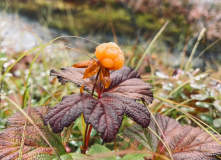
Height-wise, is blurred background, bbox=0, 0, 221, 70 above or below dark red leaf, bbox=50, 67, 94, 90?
above

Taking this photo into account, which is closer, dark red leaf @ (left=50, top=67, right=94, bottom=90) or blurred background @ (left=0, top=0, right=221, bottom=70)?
dark red leaf @ (left=50, top=67, right=94, bottom=90)

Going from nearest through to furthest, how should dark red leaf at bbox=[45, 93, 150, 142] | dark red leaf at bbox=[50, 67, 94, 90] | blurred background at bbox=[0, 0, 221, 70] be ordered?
dark red leaf at bbox=[45, 93, 150, 142] → dark red leaf at bbox=[50, 67, 94, 90] → blurred background at bbox=[0, 0, 221, 70]

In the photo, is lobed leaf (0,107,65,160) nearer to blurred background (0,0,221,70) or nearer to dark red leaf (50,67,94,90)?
dark red leaf (50,67,94,90)

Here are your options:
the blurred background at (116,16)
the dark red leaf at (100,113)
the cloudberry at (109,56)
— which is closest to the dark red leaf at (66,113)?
the dark red leaf at (100,113)

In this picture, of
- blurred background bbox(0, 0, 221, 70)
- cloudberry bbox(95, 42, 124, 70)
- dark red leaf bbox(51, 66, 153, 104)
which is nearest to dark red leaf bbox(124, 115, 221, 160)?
dark red leaf bbox(51, 66, 153, 104)

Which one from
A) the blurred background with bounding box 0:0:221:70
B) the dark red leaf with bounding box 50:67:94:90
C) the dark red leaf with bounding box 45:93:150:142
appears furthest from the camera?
the blurred background with bounding box 0:0:221:70

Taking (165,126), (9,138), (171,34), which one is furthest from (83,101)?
(171,34)

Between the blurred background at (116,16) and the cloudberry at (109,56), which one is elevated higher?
the blurred background at (116,16)

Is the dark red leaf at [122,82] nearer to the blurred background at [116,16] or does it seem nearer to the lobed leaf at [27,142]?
the lobed leaf at [27,142]
